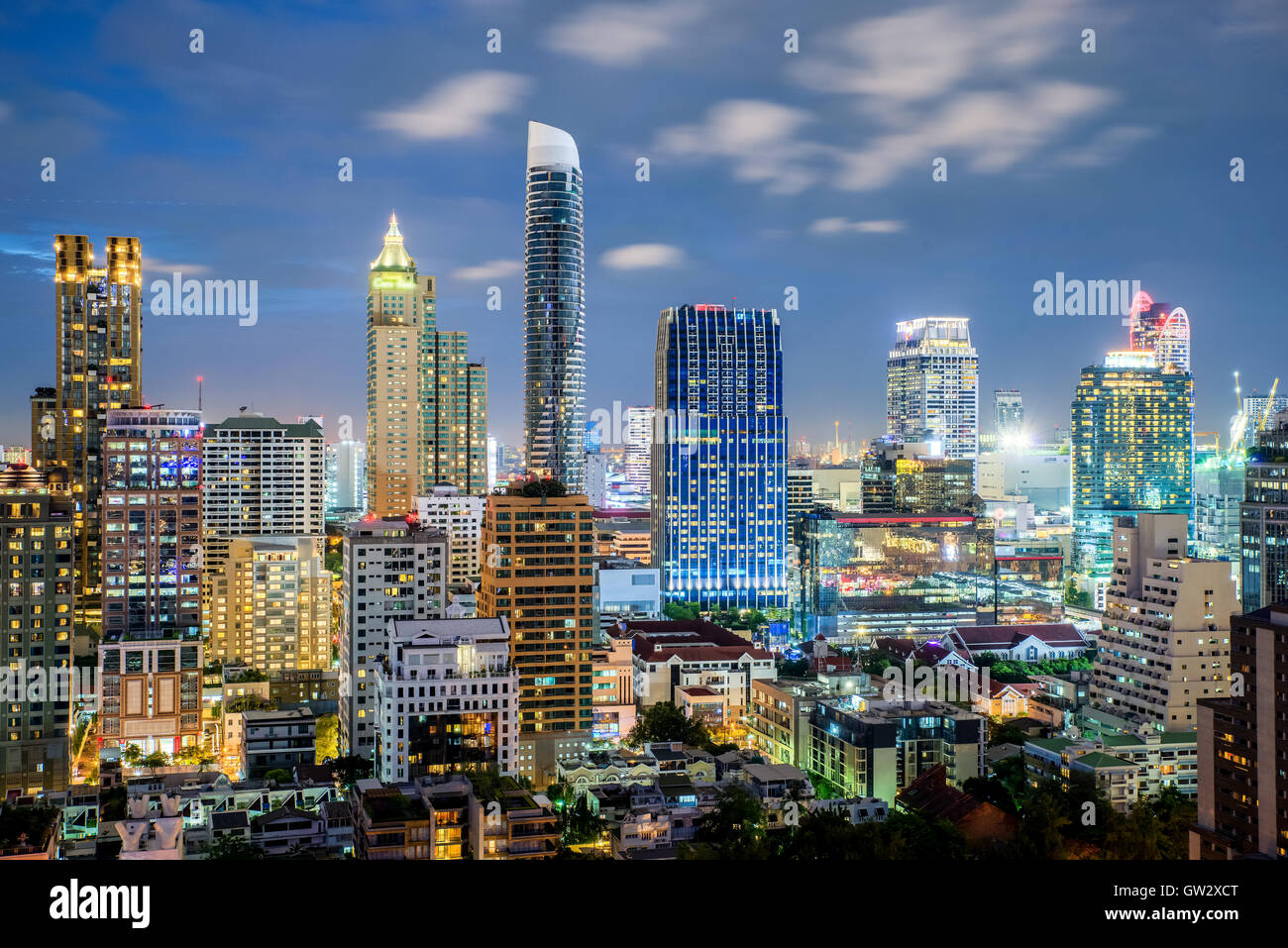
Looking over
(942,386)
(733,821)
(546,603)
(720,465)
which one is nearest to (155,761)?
(546,603)

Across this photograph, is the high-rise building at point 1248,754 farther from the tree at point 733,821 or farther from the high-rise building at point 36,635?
the high-rise building at point 36,635

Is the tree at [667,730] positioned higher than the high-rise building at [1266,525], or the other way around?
the high-rise building at [1266,525]

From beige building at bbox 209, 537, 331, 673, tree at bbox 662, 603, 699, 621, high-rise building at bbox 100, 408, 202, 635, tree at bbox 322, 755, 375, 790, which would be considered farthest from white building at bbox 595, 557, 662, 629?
tree at bbox 322, 755, 375, 790

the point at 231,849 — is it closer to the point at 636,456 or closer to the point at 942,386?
the point at 636,456

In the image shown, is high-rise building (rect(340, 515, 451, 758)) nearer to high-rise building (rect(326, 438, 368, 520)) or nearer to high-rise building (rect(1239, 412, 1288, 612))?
high-rise building (rect(1239, 412, 1288, 612))

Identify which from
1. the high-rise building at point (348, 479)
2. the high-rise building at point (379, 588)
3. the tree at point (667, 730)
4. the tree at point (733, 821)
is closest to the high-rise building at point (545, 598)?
the tree at point (667, 730)

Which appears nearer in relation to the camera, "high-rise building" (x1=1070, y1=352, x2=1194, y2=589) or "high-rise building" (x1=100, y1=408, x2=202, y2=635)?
"high-rise building" (x1=100, y1=408, x2=202, y2=635)
